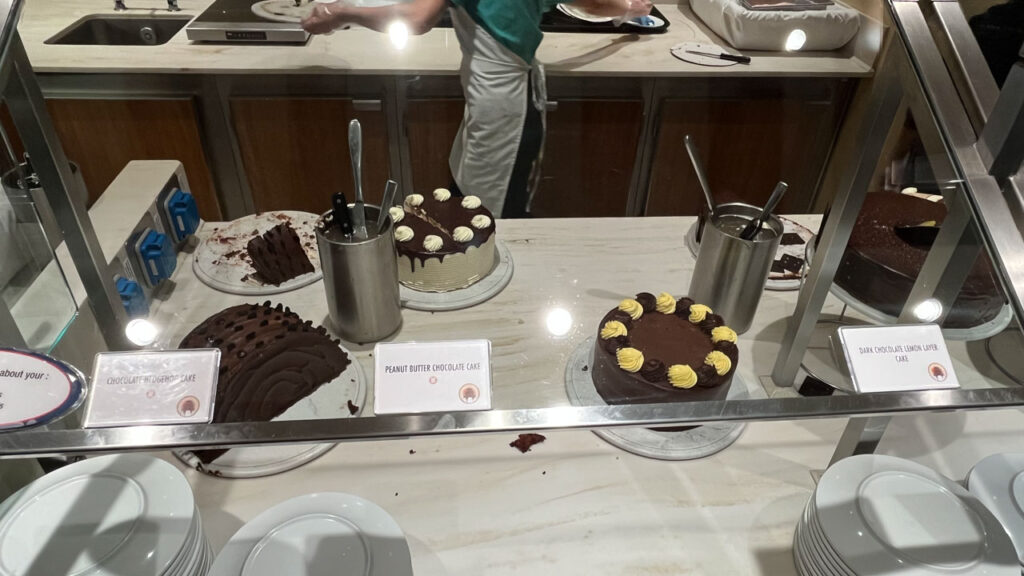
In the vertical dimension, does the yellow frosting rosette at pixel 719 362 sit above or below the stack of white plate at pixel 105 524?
below

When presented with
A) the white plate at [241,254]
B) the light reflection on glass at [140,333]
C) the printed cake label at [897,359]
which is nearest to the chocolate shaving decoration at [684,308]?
the printed cake label at [897,359]

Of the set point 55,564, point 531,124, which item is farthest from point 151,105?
point 55,564

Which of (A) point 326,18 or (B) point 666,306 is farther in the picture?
(A) point 326,18

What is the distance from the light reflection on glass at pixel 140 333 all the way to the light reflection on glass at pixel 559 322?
1.76 ft

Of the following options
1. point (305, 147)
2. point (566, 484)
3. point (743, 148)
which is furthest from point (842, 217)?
point (305, 147)

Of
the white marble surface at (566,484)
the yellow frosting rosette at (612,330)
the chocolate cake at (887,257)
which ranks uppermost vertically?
the chocolate cake at (887,257)

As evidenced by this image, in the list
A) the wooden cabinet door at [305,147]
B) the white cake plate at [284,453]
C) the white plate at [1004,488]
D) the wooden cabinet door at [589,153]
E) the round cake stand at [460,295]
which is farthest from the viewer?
the wooden cabinet door at [589,153]

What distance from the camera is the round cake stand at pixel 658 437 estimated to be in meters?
0.82

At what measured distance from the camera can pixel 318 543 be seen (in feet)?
1.98

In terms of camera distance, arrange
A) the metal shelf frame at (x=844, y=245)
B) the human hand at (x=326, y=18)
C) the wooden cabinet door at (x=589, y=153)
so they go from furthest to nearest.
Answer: the wooden cabinet door at (x=589, y=153) < the human hand at (x=326, y=18) < the metal shelf frame at (x=844, y=245)

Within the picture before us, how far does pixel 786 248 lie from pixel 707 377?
0.50 meters

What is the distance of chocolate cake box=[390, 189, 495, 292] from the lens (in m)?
1.05

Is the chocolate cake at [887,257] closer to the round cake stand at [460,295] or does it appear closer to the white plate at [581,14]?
the round cake stand at [460,295]

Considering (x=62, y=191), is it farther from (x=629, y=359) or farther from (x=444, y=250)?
(x=629, y=359)
